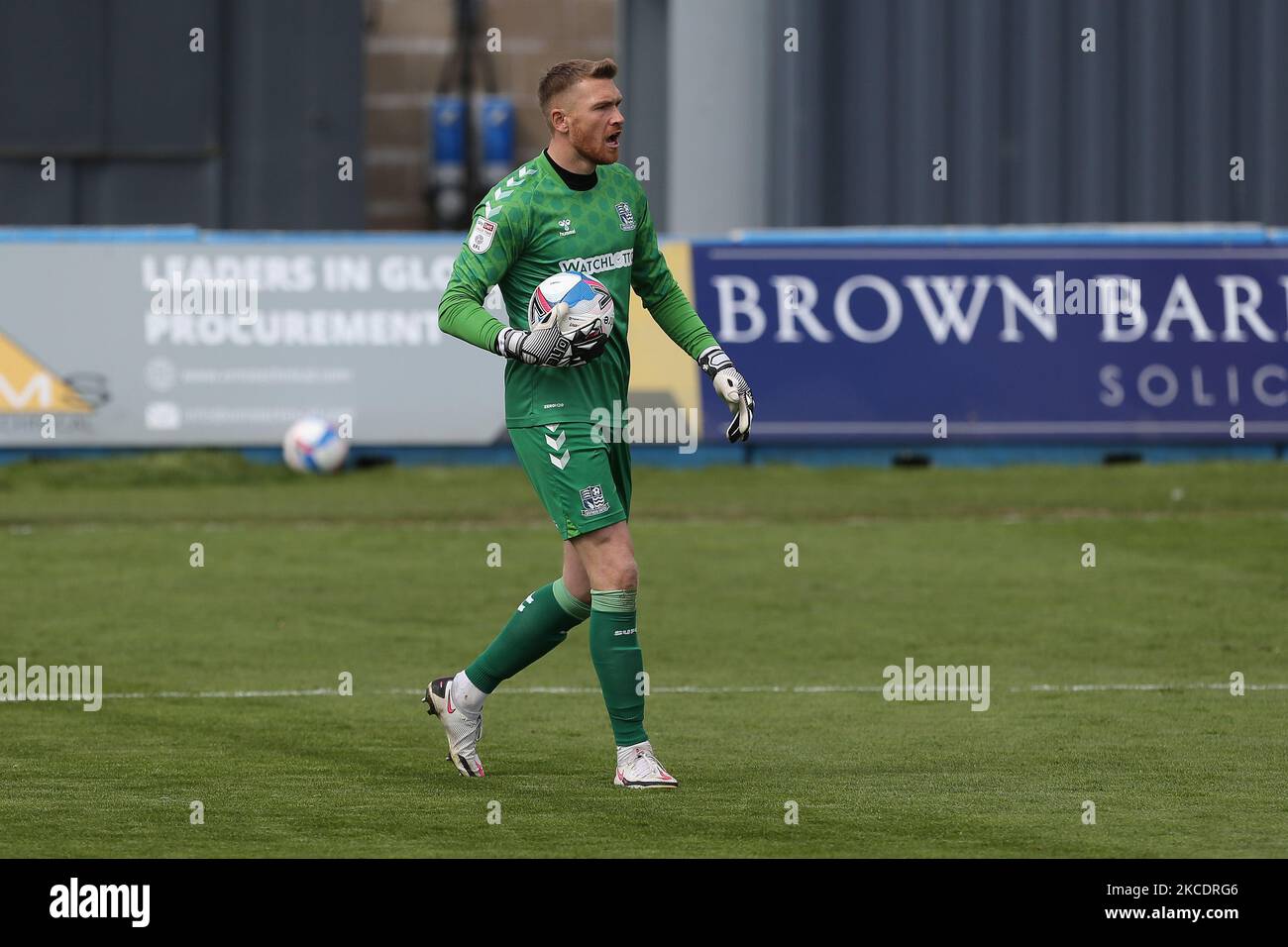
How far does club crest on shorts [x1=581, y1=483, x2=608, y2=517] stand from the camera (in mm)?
7695

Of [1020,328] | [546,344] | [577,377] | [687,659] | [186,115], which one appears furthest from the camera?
[186,115]

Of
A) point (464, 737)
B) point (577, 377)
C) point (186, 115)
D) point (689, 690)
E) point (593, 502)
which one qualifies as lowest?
point (689, 690)

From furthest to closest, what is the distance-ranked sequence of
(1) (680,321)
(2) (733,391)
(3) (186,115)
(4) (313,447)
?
(3) (186,115) < (4) (313,447) < (1) (680,321) < (2) (733,391)

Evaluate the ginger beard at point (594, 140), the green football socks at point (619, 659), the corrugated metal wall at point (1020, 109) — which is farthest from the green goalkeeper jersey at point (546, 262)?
the corrugated metal wall at point (1020, 109)

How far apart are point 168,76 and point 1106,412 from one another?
13423mm

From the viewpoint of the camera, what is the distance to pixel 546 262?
309 inches

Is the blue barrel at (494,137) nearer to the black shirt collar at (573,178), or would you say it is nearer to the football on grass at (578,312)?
the black shirt collar at (573,178)

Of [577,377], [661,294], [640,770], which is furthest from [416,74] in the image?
[640,770]

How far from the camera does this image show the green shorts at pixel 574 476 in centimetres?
770

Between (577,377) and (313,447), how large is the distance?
497 inches

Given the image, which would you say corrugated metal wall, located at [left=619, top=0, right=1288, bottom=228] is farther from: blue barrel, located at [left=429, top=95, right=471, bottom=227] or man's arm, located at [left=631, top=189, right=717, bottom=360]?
man's arm, located at [left=631, top=189, right=717, bottom=360]

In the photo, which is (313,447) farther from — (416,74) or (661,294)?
(416,74)

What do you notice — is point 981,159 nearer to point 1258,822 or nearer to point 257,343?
point 257,343

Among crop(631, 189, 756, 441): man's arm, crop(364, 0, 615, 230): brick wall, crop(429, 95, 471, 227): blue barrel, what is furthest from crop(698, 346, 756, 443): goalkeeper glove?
crop(364, 0, 615, 230): brick wall
